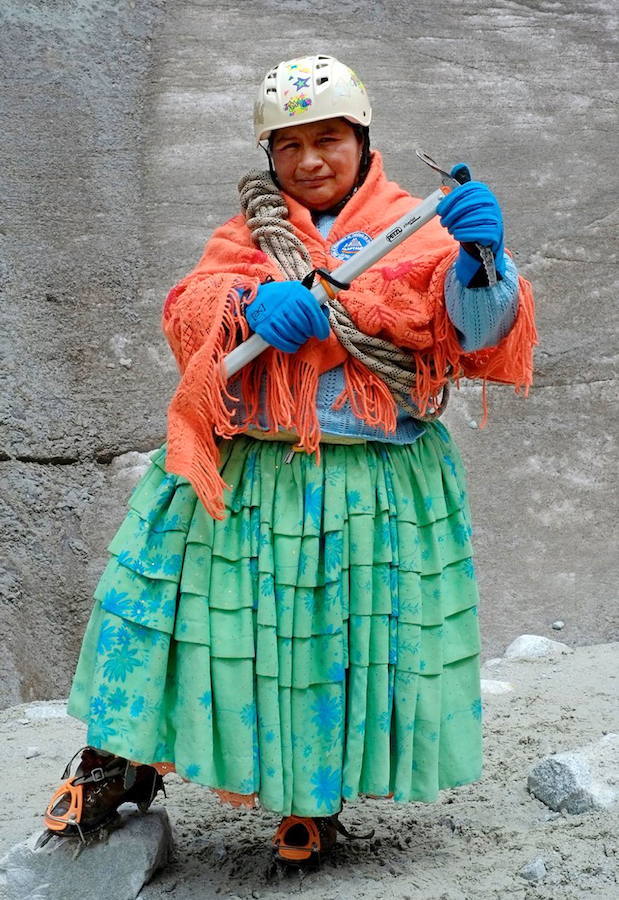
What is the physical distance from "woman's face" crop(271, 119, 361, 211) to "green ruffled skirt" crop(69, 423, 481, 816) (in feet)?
1.75

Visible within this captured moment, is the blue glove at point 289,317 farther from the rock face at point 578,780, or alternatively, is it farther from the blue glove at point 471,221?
the rock face at point 578,780

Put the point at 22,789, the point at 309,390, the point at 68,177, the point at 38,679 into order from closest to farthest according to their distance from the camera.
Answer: the point at 309,390, the point at 22,789, the point at 38,679, the point at 68,177

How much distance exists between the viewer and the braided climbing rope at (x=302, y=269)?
230cm

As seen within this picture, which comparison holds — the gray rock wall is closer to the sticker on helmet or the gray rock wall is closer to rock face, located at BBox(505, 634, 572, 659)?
rock face, located at BBox(505, 634, 572, 659)

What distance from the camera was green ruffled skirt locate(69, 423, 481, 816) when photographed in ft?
7.47

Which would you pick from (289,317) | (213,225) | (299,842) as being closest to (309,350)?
(289,317)

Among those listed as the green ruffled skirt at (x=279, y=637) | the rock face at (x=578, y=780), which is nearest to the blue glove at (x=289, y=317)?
the green ruffled skirt at (x=279, y=637)

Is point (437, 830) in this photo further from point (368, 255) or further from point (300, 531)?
point (368, 255)

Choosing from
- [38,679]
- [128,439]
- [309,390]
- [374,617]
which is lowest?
[38,679]

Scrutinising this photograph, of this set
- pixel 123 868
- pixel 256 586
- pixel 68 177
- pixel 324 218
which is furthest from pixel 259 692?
pixel 68 177

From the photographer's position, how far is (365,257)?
2.23 meters

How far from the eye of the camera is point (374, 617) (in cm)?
232

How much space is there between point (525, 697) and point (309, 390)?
5.82 ft

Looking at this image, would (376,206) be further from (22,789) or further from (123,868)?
(22,789)
